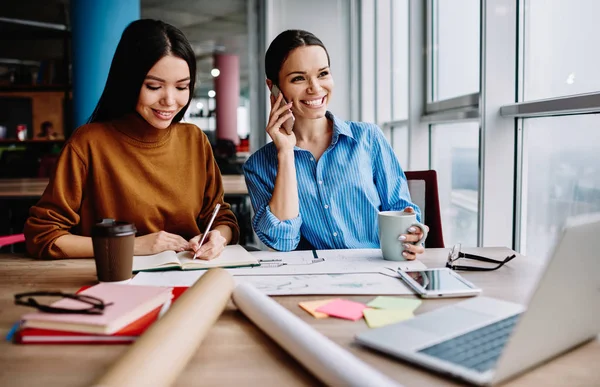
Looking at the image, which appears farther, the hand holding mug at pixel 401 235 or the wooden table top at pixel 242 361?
the hand holding mug at pixel 401 235

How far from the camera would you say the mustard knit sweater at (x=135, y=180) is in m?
1.65

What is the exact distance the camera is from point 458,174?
2979mm

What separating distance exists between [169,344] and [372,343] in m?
0.30

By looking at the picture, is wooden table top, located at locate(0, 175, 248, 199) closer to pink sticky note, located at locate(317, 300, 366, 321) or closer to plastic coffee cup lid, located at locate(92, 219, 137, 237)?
plastic coffee cup lid, located at locate(92, 219, 137, 237)

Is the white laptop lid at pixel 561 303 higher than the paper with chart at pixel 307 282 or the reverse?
higher

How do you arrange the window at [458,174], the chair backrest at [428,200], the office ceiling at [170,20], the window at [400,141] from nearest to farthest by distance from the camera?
the chair backrest at [428,200] → the window at [458,174] → the window at [400,141] → the office ceiling at [170,20]

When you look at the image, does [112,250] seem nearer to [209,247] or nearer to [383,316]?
[209,247]

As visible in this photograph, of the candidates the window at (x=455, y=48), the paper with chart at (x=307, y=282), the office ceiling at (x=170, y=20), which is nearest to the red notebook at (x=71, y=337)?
the paper with chart at (x=307, y=282)

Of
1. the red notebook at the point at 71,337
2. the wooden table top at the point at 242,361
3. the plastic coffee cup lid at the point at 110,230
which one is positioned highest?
the plastic coffee cup lid at the point at 110,230

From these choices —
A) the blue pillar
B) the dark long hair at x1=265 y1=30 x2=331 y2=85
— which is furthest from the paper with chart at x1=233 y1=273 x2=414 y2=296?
the blue pillar

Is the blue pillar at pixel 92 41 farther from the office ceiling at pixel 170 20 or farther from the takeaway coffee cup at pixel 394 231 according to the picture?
the takeaway coffee cup at pixel 394 231

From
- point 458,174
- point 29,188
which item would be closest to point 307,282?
point 458,174

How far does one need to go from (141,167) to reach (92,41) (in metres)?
3.42

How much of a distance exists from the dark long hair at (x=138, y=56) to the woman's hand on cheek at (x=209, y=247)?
507mm
